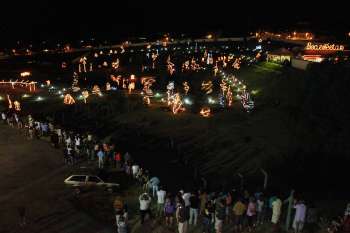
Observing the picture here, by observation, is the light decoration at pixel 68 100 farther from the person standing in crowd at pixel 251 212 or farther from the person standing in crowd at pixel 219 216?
the person standing in crowd at pixel 251 212

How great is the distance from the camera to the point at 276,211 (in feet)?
47.8

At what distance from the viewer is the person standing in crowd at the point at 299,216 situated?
45.9 feet

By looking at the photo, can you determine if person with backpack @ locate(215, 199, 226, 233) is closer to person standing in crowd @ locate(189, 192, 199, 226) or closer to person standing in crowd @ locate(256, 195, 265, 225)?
person standing in crowd @ locate(189, 192, 199, 226)

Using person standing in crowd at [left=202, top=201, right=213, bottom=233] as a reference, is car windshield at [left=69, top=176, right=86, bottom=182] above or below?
below

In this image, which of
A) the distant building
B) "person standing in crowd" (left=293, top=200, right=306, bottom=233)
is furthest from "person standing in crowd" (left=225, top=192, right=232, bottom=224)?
the distant building

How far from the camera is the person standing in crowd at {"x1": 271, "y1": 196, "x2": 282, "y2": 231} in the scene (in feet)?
47.3

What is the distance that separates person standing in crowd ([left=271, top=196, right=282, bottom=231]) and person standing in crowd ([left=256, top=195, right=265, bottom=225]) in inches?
17.0

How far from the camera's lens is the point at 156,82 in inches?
2515

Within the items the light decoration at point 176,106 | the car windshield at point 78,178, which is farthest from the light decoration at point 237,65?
the car windshield at point 78,178

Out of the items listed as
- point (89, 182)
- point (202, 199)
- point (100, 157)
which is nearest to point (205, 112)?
point (100, 157)

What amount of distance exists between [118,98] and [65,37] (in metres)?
78.5

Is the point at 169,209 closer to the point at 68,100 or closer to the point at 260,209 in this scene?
the point at 260,209

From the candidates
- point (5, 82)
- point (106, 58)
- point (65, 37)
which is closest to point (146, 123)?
point (5, 82)

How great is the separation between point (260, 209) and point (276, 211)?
65cm
